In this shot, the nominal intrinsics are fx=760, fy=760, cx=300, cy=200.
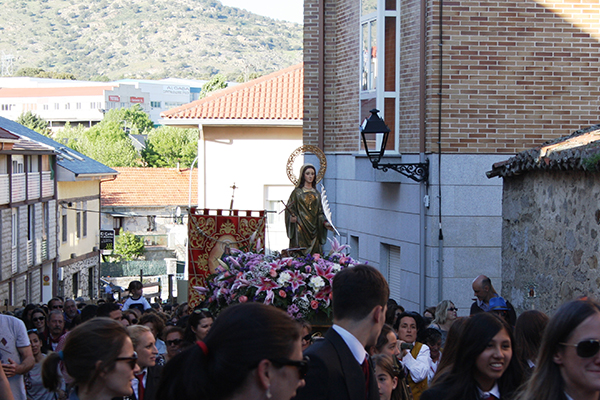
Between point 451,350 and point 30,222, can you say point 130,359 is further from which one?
point 30,222

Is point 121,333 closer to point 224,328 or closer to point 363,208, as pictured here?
point 224,328

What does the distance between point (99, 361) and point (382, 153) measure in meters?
8.77

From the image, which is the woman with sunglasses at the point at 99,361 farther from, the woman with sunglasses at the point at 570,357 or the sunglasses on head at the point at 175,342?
the sunglasses on head at the point at 175,342

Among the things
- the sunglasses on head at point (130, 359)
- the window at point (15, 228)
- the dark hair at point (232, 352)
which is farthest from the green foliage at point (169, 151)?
the dark hair at point (232, 352)

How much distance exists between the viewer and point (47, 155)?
3472cm

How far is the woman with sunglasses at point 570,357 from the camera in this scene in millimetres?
2840

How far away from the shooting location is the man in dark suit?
126 inches

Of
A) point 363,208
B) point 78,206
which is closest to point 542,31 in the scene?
point 363,208

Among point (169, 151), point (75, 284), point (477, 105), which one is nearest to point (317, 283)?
point (477, 105)

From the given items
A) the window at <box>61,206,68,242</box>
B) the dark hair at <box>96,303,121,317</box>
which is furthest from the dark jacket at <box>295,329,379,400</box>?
the window at <box>61,206,68,242</box>

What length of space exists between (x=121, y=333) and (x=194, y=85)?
19682cm

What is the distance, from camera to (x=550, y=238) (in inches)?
325

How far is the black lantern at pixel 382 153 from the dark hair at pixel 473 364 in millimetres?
7486

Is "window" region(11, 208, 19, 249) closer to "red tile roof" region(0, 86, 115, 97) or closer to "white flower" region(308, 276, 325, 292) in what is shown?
"white flower" region(308, 276, 325, 292)
